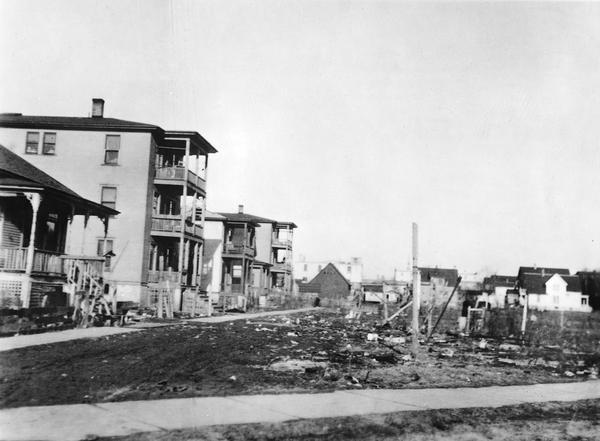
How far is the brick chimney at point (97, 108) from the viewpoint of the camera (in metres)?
33.3

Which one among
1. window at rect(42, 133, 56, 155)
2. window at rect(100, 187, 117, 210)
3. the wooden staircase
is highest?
window at rect(42, 133, 56, 155)

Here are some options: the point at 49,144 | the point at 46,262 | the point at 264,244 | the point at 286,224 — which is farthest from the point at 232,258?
the point at 46,262

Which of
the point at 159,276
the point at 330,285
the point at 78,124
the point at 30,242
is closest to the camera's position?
the point at 30,242

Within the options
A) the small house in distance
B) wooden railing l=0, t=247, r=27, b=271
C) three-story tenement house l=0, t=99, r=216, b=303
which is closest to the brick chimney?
three-story tenement house l=0, t=99, r=216, b=303

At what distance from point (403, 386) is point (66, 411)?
5669 mm

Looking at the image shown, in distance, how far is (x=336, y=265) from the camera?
11900 cm

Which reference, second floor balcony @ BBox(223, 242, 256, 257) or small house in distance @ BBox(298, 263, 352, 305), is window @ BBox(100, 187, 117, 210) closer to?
second floor balcony @ BBox(223, 242, 256, 257)

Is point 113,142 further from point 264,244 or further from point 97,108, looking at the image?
point 264,244

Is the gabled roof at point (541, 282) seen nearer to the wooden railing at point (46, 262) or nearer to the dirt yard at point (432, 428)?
the wooden railing at point (46, 262)

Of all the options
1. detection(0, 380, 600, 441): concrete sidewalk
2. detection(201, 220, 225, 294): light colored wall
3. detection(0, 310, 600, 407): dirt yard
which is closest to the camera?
detection(0, 380, 600, 441): concrete sidewalk

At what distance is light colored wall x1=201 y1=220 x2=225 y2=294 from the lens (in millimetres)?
45375

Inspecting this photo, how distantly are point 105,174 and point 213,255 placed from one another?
17128mm

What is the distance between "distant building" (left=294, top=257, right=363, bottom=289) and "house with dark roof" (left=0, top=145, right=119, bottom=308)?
97.6 metres

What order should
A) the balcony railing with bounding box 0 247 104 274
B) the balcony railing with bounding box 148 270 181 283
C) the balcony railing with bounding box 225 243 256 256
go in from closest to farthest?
the balcony railing with bounding box 0 247 104 274, the balcony railing with bounding box 148 270 181 283, the balcony railing with bounding box 225 243 256 256
